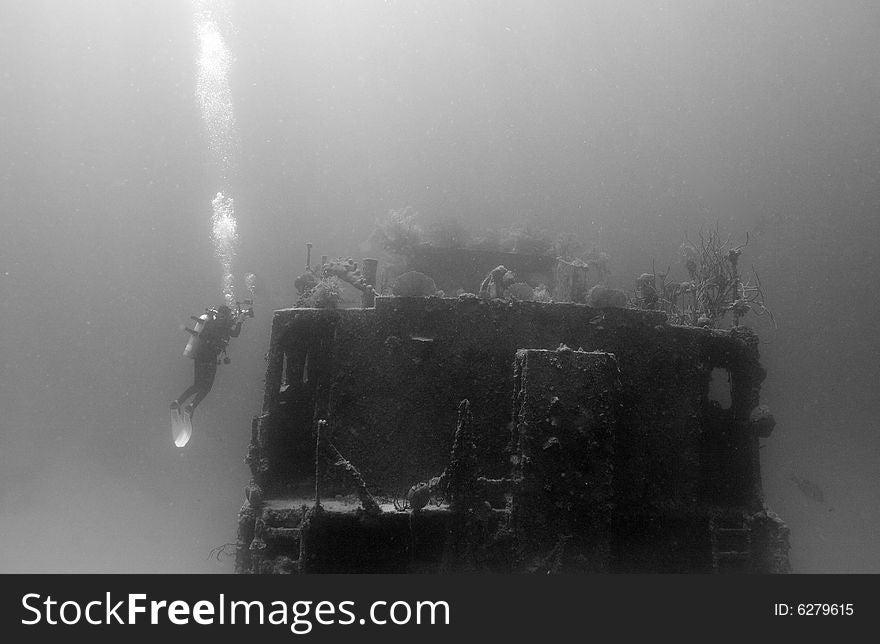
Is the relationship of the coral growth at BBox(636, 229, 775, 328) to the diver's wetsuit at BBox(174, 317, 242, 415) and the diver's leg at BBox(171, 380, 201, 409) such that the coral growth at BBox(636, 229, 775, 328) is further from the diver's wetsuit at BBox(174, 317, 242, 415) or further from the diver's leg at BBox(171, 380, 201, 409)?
the diver's leg at BBox(171, 380, 201, 409)

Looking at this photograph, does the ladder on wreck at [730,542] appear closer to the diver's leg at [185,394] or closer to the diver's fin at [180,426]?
the diver's leg at [185,394]

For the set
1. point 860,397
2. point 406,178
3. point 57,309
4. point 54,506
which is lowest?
point 54,506

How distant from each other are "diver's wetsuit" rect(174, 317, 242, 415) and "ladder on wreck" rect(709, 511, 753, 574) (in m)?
12.5

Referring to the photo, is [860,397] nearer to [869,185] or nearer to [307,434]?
[869,185]

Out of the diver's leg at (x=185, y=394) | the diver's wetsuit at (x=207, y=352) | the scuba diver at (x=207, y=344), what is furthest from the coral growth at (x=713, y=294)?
the diver's leg at (x=185, y=394)

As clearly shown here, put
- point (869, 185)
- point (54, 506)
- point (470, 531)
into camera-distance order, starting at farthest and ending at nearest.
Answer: point (869, 185)
point (54, 506)
point (470, 531)

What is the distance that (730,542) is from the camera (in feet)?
31.5

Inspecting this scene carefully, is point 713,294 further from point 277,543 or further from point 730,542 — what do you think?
point 277,543

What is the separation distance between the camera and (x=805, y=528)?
53.1 metres

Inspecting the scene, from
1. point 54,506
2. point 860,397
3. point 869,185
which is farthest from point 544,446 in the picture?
point 869,185

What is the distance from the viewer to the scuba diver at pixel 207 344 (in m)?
14.4

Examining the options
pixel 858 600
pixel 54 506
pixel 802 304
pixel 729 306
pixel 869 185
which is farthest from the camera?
pixel 869 185

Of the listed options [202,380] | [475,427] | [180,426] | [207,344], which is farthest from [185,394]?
[475,427]

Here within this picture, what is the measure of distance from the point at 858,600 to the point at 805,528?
60543 mm
